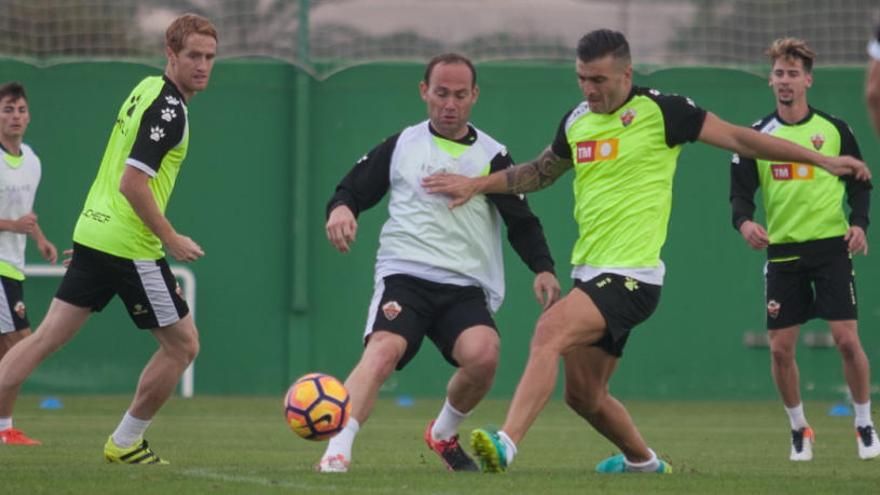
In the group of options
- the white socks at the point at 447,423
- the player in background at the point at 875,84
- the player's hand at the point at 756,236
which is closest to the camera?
the player in background at the point at 875,84

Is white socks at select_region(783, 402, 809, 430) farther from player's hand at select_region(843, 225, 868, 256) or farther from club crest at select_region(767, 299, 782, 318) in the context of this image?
player's hand at select_region(843, 225, 868, 256)

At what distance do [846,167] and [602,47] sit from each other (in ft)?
4.11

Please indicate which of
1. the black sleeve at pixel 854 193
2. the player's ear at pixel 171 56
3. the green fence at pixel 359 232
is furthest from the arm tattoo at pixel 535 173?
the green fence at pixel 359 232

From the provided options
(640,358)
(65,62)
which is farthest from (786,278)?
(65,62)

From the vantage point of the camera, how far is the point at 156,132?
27.6 feet

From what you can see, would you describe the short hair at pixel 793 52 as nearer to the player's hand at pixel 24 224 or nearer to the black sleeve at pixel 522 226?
the black sleeve at pixel 522 226

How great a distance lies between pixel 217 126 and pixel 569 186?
3519mm

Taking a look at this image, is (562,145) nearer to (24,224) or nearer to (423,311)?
(423,311)

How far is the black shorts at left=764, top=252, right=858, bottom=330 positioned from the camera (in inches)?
410

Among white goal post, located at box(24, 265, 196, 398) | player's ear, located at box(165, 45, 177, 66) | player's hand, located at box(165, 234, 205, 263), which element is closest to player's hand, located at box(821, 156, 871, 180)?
player's hand, located at box(165, 234, 205, 263)

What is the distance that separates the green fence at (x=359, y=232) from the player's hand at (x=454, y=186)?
8.20 m

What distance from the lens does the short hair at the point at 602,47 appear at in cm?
777

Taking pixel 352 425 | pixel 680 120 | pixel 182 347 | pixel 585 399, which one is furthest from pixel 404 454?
pixel 680 120

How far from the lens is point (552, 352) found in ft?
24.6
